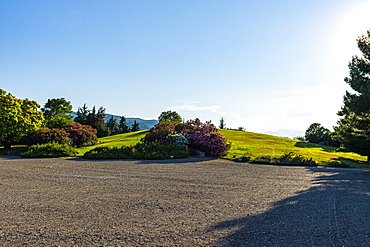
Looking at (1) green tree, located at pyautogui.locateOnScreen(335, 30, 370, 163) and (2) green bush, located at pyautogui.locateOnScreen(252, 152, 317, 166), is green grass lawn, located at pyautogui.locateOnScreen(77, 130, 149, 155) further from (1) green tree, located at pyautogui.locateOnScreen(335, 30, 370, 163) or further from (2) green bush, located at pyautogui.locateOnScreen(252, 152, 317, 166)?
(1) green tree, located at pyautogui.locateOnScreen(335, 30, 370, 163)

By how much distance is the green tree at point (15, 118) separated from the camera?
17547 mm

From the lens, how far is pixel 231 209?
5090mm

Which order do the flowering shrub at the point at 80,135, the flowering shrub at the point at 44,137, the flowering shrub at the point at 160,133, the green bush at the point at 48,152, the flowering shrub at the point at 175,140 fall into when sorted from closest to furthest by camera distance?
the green bush at the point at 48,152, the flowering shrub at the point at 175,140, the flowering shrub at the point at 44,137, the flowering shrub at the point at 160,133, the flowering shrub at the point at 80,135

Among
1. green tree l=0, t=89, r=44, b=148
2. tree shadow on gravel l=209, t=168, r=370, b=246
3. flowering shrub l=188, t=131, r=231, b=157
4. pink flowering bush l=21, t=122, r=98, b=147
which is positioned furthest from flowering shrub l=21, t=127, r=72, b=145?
tree shadow on gravel l=209, t=168, r=370, b=246

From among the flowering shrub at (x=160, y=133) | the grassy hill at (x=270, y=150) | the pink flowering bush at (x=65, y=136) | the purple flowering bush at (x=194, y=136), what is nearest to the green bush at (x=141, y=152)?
the purple flowering bush at (x=194, y=136)

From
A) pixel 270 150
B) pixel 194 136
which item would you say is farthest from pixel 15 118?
pixel 270 150

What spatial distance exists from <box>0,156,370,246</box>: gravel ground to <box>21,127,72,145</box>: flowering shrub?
1079 centimetres

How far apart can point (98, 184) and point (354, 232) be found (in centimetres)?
620

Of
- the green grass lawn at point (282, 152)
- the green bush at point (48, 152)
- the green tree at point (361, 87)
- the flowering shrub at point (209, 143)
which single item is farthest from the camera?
the green grass lawn at point (282, 152)

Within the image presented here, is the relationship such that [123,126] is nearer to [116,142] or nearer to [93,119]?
[93,119]

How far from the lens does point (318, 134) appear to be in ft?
160

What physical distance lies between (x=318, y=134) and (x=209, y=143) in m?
40.1

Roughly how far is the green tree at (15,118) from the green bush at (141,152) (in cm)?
674

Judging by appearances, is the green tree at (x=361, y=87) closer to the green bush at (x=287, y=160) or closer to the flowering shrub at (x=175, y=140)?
the green bush at (x=287, y=160)
